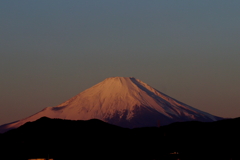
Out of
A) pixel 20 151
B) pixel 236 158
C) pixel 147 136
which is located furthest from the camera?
pixel 147 136

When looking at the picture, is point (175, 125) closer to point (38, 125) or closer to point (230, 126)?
point (230, 126)

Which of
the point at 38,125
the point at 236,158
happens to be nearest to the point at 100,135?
the point at 38,125

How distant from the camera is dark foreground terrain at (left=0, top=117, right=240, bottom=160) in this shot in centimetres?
→ 7012

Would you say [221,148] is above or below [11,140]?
below

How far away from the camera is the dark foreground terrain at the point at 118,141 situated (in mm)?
70125

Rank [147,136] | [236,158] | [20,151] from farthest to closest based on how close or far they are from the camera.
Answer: [147,136] < [20,151] < [236,158]

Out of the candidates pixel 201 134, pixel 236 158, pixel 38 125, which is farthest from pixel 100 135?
pixel 236 158

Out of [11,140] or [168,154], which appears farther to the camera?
[11,140]

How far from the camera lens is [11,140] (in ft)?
253

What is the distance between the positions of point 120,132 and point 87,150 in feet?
28.4

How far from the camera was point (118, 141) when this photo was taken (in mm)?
77312

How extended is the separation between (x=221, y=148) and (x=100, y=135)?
61.8 ft

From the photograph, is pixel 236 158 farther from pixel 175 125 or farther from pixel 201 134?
pixel 175 125

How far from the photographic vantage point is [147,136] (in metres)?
78.3
